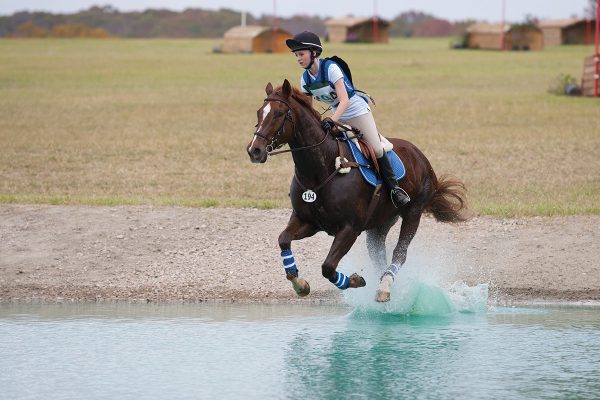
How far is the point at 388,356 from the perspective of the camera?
445 inches

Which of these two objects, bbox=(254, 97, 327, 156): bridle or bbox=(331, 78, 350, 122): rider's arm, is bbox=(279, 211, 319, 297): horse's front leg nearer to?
bbox=(254, 97, 327, 156): bridle

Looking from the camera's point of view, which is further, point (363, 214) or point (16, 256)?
point (16, 256)

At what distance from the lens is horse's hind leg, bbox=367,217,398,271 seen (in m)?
13.4

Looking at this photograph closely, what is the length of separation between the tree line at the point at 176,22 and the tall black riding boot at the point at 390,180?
109m

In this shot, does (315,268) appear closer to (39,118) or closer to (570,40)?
(39,118)

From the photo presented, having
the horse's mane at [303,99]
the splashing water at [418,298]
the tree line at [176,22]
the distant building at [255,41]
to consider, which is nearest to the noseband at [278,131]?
the horse's mane at [303,99]

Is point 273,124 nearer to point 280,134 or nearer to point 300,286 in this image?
point 280,134

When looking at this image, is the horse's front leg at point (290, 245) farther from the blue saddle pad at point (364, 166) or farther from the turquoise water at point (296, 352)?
the blue saddle pad at point (364, 166)

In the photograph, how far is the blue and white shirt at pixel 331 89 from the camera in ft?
38.9

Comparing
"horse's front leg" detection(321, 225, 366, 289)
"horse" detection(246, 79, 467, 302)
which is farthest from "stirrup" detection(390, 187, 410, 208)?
"horse's front leg" detection(321, 225, 366, 289)

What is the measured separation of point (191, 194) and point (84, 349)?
31.4 ft

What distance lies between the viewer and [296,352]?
11383 millimetres

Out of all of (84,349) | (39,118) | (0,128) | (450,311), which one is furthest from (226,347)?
(39,118)

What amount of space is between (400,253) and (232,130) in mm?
19013
